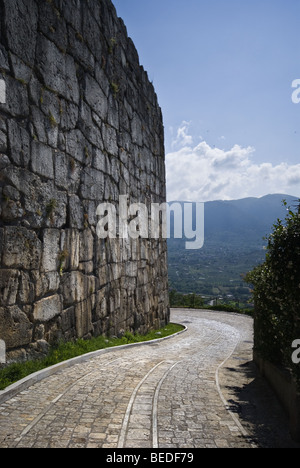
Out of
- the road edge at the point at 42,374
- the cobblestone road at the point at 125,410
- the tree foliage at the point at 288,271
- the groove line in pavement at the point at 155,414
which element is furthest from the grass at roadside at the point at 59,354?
the tree foliage at the point at 288,271

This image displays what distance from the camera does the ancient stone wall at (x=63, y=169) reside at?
577 cm

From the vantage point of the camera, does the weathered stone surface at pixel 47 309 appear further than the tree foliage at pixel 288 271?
Yes

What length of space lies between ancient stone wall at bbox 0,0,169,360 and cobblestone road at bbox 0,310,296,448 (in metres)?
1.10

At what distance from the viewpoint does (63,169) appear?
287 inches

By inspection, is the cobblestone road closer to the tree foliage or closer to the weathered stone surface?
the weathered stone surface

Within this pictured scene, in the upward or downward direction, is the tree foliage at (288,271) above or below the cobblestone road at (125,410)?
above

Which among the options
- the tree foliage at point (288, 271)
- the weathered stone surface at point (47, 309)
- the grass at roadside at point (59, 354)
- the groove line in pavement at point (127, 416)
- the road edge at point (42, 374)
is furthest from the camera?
the weathered stone surface at point (47, 309)

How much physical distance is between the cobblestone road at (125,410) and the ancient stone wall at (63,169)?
3.60ft

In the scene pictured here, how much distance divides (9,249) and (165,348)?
6246 mm

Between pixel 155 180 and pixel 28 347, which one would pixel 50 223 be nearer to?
pixel 28 347

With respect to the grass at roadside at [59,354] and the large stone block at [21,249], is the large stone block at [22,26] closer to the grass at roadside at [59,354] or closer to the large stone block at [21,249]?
the large stone block at [21,249]

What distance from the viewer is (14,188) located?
19.0 feet
